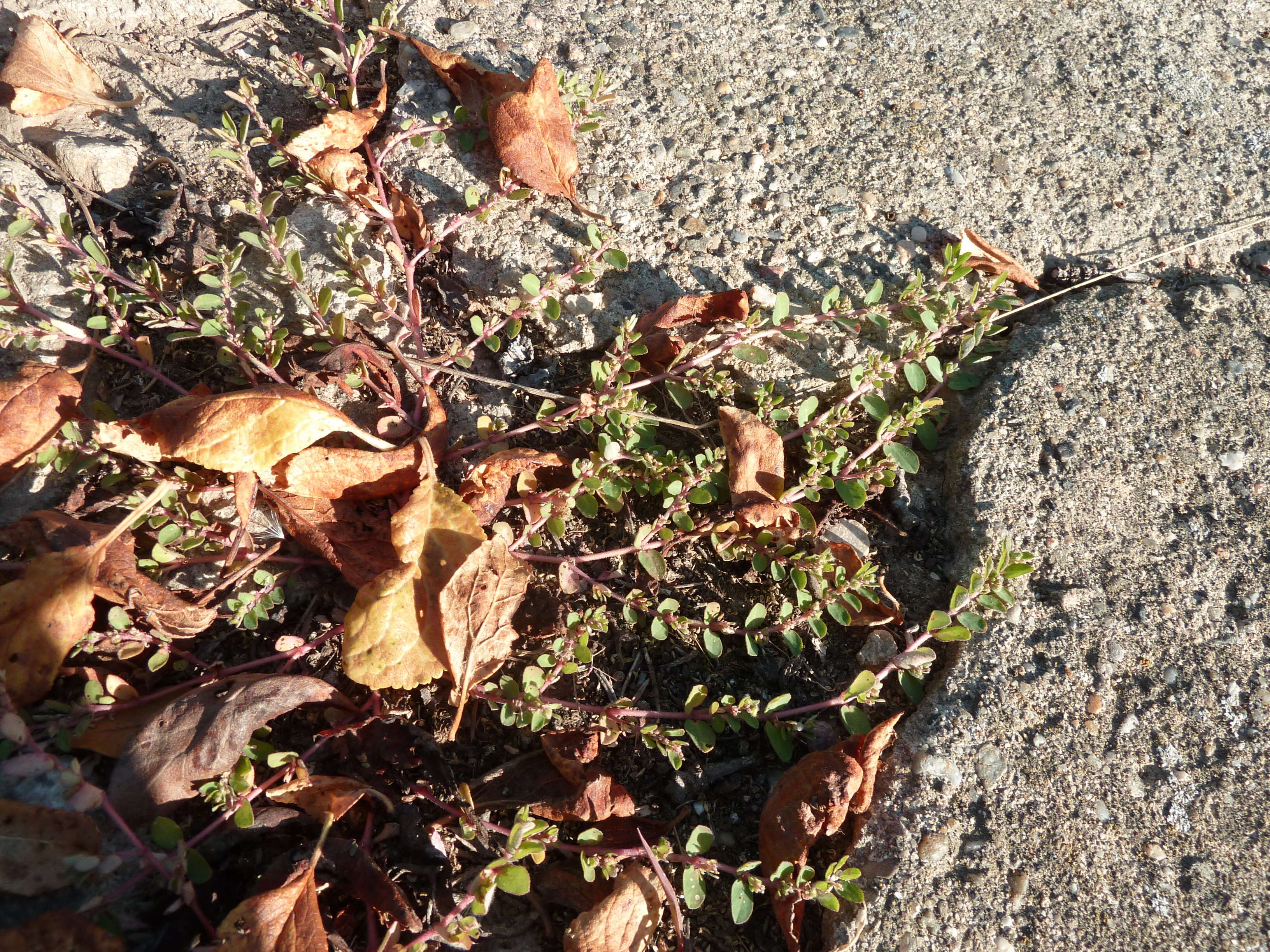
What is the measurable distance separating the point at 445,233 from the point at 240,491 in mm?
931

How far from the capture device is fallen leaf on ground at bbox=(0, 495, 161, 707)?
177 cm

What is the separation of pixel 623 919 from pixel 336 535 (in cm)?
108

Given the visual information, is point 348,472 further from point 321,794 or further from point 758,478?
point 758,478

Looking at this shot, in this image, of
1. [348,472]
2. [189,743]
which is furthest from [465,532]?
[189,743]

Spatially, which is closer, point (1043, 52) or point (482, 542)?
point (482, 542)

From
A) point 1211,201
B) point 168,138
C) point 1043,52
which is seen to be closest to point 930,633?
point 1211,201

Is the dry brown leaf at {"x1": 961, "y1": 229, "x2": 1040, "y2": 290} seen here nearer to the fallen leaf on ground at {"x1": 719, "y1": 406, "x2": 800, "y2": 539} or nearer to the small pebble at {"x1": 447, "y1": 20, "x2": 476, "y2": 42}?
the fallen leaf on ground at {"x1": 719, "y1": 406, "x2": 800, "y2": 539}

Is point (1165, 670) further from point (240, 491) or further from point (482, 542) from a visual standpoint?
point (240, 491)

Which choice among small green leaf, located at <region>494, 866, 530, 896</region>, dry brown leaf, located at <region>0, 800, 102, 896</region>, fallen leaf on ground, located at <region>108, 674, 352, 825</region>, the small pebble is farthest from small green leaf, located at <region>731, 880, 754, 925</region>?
the small pebble

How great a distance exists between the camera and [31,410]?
197 cm

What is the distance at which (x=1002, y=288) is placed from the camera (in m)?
2.54

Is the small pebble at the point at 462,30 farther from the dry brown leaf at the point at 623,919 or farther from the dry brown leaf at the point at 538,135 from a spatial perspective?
the dry brown leaf at the point at 623,919

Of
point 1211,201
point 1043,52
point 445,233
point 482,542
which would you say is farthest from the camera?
point 1043,52

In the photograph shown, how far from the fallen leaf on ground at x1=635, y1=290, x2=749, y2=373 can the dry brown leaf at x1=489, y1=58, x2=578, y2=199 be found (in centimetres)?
49
